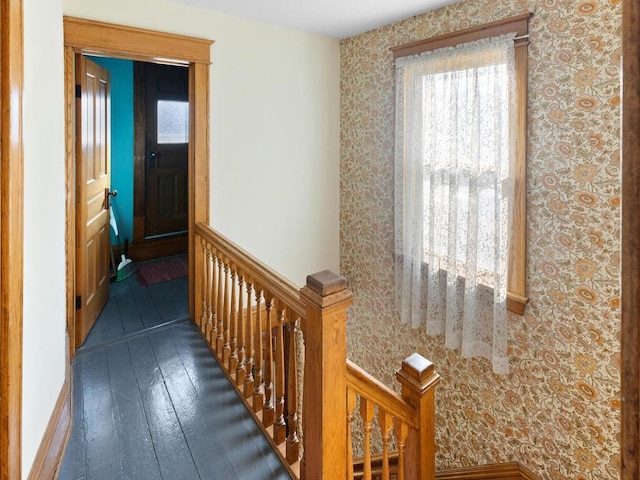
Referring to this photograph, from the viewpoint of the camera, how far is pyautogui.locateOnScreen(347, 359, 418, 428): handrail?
1.50 meters

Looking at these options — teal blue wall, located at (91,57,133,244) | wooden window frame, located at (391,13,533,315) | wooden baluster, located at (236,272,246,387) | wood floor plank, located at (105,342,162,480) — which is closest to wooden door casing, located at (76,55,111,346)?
wood floor plank, located at (105,342,162,480)

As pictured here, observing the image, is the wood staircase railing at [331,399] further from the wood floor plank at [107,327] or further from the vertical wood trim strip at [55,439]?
the wood floor plank at [107,327]

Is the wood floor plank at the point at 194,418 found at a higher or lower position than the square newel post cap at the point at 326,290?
lower

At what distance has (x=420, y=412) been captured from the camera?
160 cm

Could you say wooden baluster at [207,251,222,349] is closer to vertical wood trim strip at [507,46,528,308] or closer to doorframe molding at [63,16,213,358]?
doorframe molding at [63,16,213,358]

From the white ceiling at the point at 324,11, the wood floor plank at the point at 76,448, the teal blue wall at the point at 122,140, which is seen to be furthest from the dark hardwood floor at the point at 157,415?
the white ceiling at the point at 324,11

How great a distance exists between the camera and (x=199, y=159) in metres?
3.23

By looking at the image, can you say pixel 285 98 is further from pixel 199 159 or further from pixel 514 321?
pixel 514 321

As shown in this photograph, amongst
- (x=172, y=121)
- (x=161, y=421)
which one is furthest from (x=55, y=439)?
(x=172, y=121)

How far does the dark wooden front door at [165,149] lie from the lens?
493 cm

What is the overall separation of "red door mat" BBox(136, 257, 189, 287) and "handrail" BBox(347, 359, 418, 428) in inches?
129

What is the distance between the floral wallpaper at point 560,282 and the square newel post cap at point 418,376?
128 centimetres

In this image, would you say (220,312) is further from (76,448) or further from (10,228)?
(10,228)

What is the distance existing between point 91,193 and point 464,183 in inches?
106
